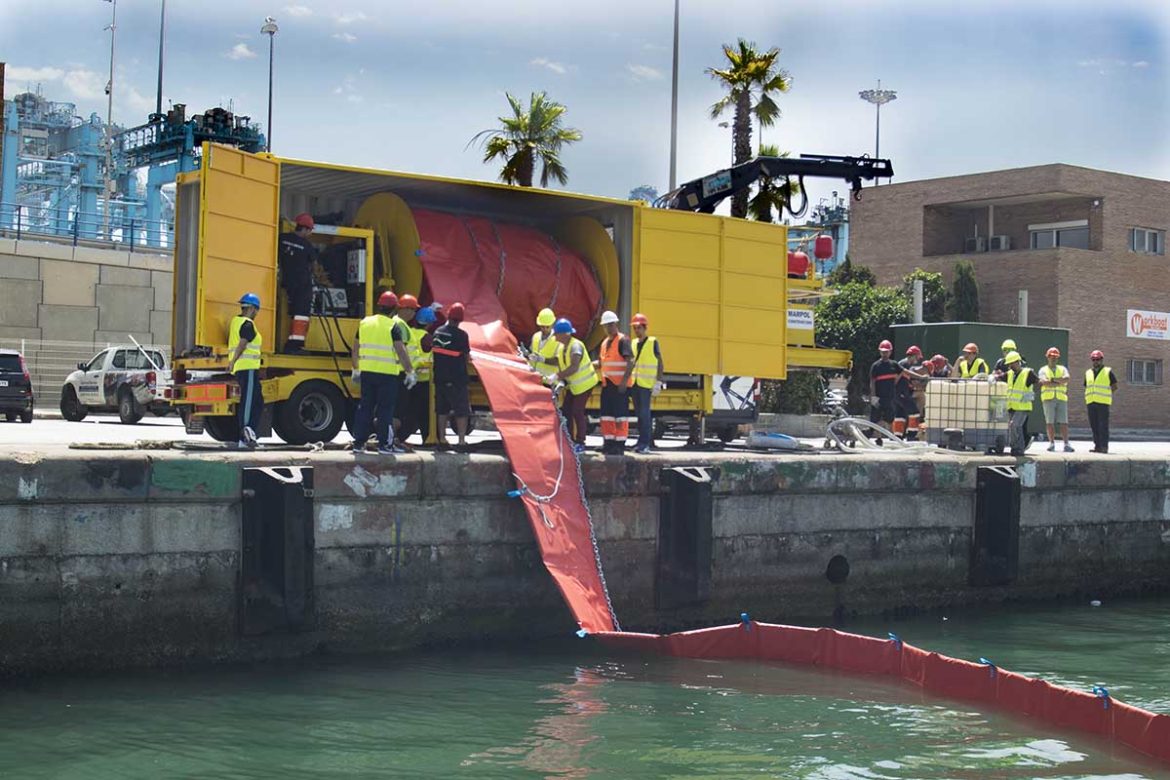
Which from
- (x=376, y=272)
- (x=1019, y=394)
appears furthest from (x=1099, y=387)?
(x=376, y=272)

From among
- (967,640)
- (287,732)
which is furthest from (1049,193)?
(287,732)

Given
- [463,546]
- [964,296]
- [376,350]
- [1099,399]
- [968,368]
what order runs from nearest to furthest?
[463,546] < [376,350] < [968,368] < [1099,399] < [964,296]

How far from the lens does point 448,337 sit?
13430 mm

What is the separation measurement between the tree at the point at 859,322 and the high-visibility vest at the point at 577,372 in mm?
23902

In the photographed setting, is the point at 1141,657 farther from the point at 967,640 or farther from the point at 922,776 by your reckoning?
the point at 922,776

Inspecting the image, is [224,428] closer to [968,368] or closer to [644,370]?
[644,370]

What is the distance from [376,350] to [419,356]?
1036 millimetres

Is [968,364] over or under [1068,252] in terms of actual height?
under

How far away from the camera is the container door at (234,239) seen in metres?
13.2

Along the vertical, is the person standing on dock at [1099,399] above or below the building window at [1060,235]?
below

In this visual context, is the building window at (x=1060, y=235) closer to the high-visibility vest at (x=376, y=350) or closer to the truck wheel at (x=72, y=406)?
the truck wheel at (x=72, y=406)

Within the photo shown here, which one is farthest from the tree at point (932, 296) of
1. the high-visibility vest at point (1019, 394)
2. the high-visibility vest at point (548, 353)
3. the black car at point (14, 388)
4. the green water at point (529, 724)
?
the green water at point (529, 724)

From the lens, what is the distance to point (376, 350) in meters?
12.6

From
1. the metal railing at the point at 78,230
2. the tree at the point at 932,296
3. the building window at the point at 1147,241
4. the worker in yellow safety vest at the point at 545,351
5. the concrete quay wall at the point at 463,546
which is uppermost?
the building window at the point at 1147,241
